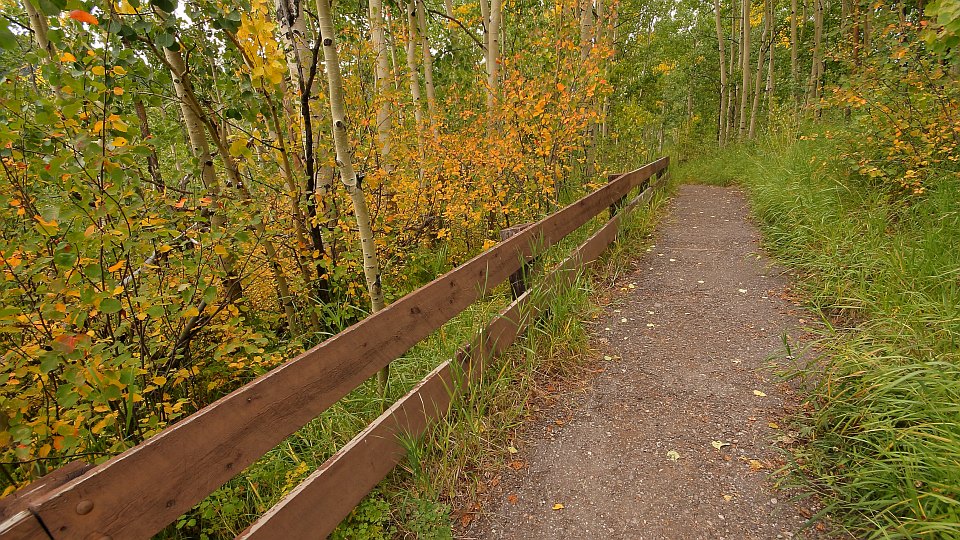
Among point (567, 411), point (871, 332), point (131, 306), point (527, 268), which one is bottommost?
point (567, 411)

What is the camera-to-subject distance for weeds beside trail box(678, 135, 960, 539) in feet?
6.28

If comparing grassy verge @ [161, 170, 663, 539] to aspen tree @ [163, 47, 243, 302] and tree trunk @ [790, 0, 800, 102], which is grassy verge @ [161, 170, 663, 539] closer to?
aspen tree @ [163, 47, 243, 302]

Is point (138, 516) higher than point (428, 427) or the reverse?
higher

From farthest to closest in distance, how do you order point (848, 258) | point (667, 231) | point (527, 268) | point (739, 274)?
point (667, 231), point (739, 274), point (848, 258), point (527, 268)

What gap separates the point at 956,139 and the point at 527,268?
4.59 metres

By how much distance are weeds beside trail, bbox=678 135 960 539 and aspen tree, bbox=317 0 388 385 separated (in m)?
2.62

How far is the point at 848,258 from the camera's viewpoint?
4133mm

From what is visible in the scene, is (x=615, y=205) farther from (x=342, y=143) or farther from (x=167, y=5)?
(x=167, y=5)

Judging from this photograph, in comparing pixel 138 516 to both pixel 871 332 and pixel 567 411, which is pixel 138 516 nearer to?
pixel 567 411

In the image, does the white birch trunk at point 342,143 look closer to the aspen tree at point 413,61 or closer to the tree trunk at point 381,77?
the tree trunk at point 381,77

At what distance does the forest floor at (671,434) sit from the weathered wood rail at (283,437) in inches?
26.9

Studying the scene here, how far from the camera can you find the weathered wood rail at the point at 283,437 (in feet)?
3.63

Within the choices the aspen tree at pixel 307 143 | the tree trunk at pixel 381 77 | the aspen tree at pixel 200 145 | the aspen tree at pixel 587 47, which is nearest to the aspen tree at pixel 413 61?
the tree trunk at pixel 381 77

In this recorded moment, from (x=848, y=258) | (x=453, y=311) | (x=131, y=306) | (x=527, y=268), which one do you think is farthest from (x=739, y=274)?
(x=131, y=306)
